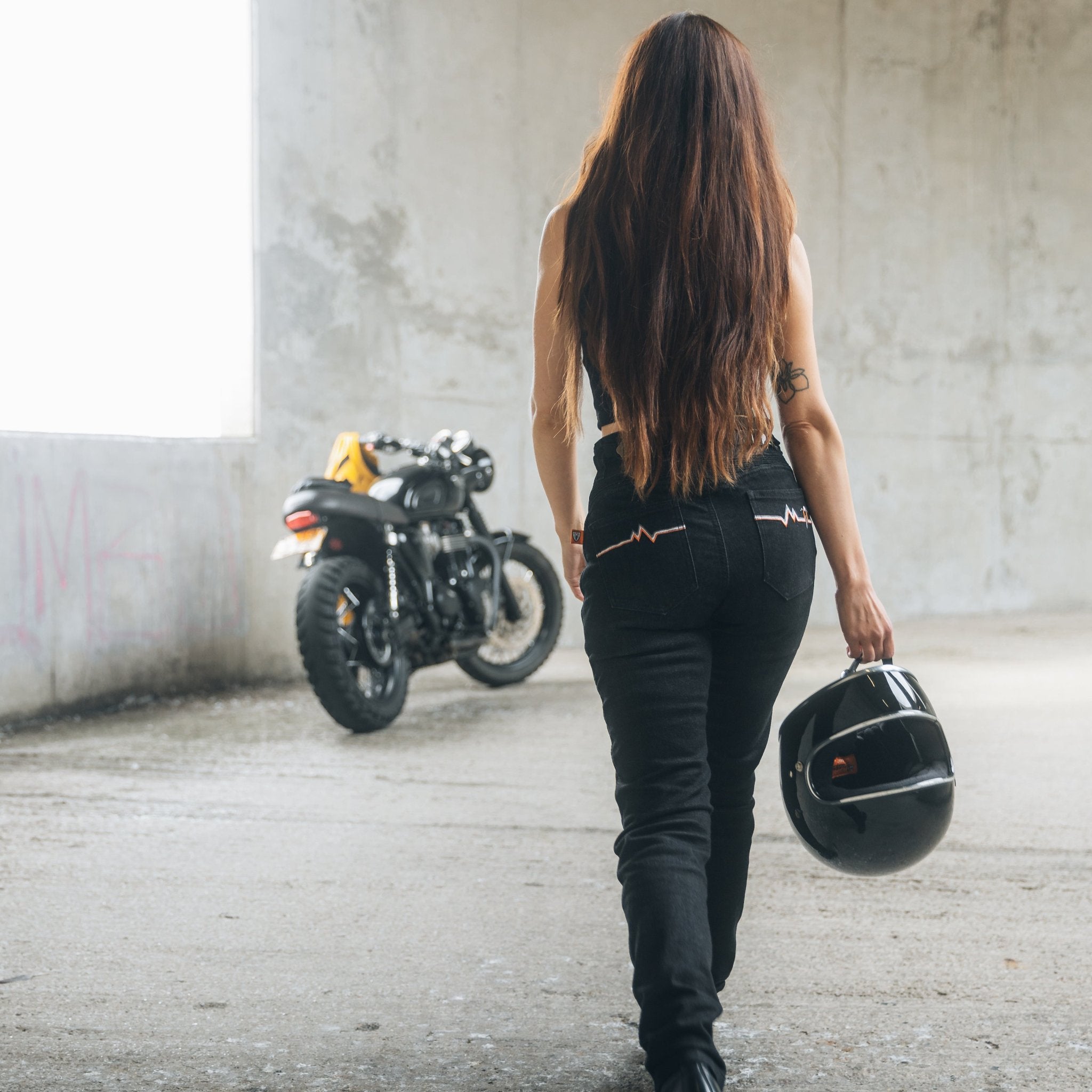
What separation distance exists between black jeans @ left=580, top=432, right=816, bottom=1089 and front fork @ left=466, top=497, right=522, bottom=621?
13.7ft

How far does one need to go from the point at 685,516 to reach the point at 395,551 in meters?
3.81

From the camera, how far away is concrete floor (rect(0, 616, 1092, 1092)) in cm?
198

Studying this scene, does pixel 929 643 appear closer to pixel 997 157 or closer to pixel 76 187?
pixel 997 157

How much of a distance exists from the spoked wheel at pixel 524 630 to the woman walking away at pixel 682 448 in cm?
432

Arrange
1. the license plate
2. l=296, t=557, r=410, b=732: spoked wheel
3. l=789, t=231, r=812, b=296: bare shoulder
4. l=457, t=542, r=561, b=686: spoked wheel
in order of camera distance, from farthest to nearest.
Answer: l=457, t=542, r=561, b=686: spoked wheel < the license plate < l=296, t=557, r=410, b=732: spoked wheel < l=789, t=231, r=812, b=296: bare shoulder

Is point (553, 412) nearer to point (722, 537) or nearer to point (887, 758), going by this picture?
point (722, 537)

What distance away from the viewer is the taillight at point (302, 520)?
5074 mm

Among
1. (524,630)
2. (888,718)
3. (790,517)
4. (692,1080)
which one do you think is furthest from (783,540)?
(524,630)

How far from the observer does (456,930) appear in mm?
2650

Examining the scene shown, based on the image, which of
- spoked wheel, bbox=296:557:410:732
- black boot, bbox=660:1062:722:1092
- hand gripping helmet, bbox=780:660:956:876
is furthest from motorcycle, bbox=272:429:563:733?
black boot, bbox=660:1062:722:1092

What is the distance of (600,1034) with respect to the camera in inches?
82.0

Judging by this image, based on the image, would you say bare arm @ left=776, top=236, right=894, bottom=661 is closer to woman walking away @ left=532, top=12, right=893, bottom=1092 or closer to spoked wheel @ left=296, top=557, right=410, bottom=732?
woman walking away @ left=532, top=12, right=893, bottom=1092

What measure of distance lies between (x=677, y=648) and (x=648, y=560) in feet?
0.42

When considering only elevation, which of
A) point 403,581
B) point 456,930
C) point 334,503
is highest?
point 334,503
